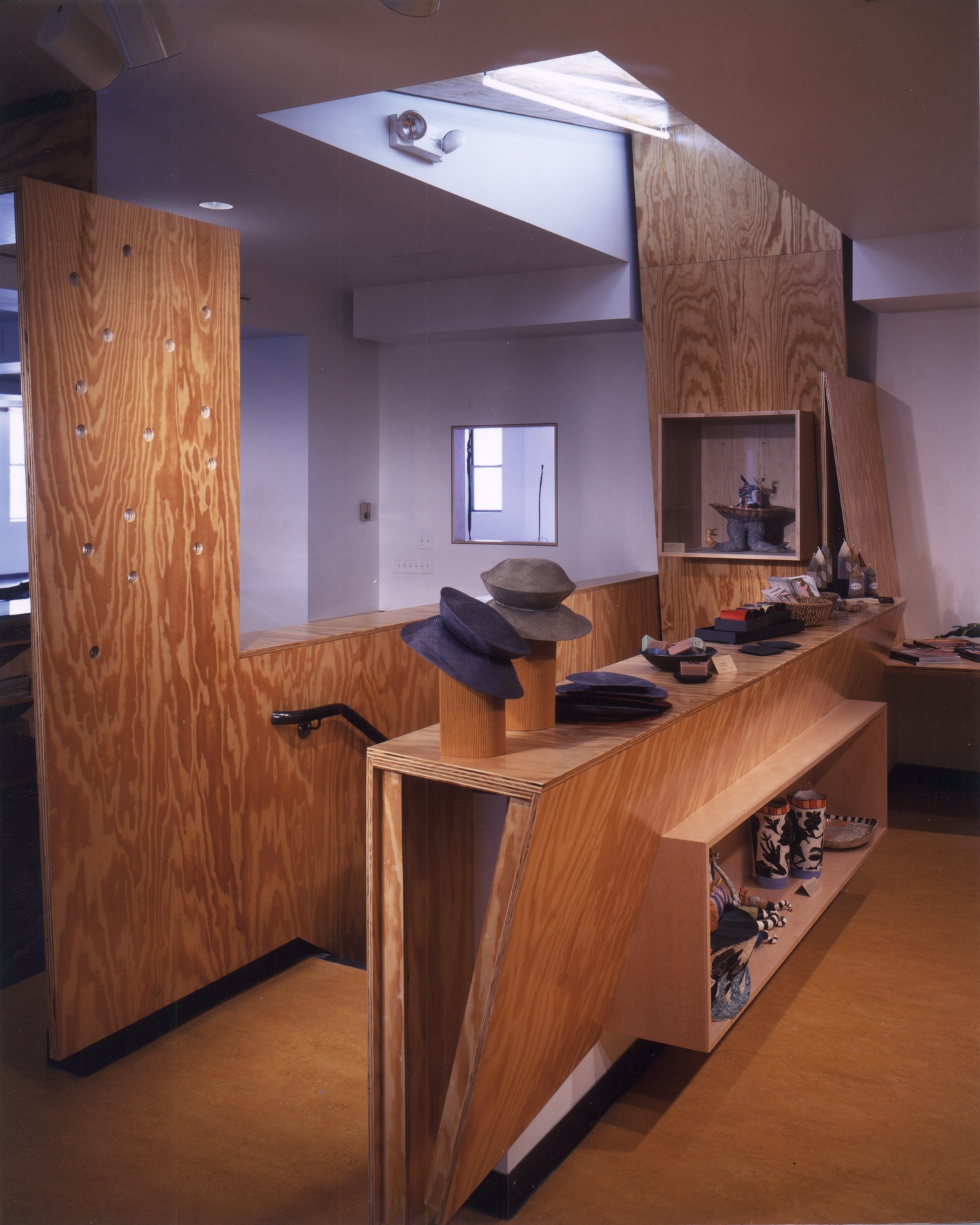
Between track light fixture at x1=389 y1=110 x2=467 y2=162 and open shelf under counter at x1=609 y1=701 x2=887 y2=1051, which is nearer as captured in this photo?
open shelf under counter at x1=609 y1=701 x2=887 y2=1051

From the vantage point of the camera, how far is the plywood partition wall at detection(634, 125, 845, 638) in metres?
5.63

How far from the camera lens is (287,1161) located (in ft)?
8.55

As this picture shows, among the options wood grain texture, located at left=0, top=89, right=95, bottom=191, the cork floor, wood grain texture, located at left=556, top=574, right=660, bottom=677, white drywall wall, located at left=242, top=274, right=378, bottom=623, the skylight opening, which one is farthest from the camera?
white drywall wall, located at left=242, top=274, right=378, bottom=623

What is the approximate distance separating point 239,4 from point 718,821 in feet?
8.15

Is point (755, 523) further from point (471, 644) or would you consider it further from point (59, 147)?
point (471, 644)

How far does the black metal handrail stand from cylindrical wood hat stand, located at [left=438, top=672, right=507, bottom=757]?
4.53ft

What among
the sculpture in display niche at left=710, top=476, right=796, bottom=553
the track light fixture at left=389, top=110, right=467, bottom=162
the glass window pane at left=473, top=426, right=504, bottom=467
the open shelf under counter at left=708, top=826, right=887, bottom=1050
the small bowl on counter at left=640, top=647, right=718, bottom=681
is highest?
the track light fixture at left=389, top=110, right=467, bottom=162

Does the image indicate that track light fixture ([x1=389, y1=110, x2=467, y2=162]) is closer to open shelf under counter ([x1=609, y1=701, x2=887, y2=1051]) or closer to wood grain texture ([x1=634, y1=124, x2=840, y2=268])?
wood grain texture ([x1=634, y1=124, x2=840, y2=268])

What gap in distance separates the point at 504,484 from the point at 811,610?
10.7 feet

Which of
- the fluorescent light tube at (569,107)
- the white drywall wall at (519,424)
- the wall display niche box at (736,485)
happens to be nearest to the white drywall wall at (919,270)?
the wall display niche box at (736,485)

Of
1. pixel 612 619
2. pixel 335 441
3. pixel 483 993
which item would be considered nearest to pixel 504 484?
pixel 335 441

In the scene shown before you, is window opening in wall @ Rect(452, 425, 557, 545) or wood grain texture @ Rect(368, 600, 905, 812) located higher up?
window opening in wall @ Rect(452, 425, 557, 545)

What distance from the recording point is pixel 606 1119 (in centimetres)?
278

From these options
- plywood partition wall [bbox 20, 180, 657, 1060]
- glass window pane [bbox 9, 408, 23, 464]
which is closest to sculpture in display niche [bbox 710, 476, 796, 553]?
plywood partition wall [bbox 20, 180, 657, 1060]
